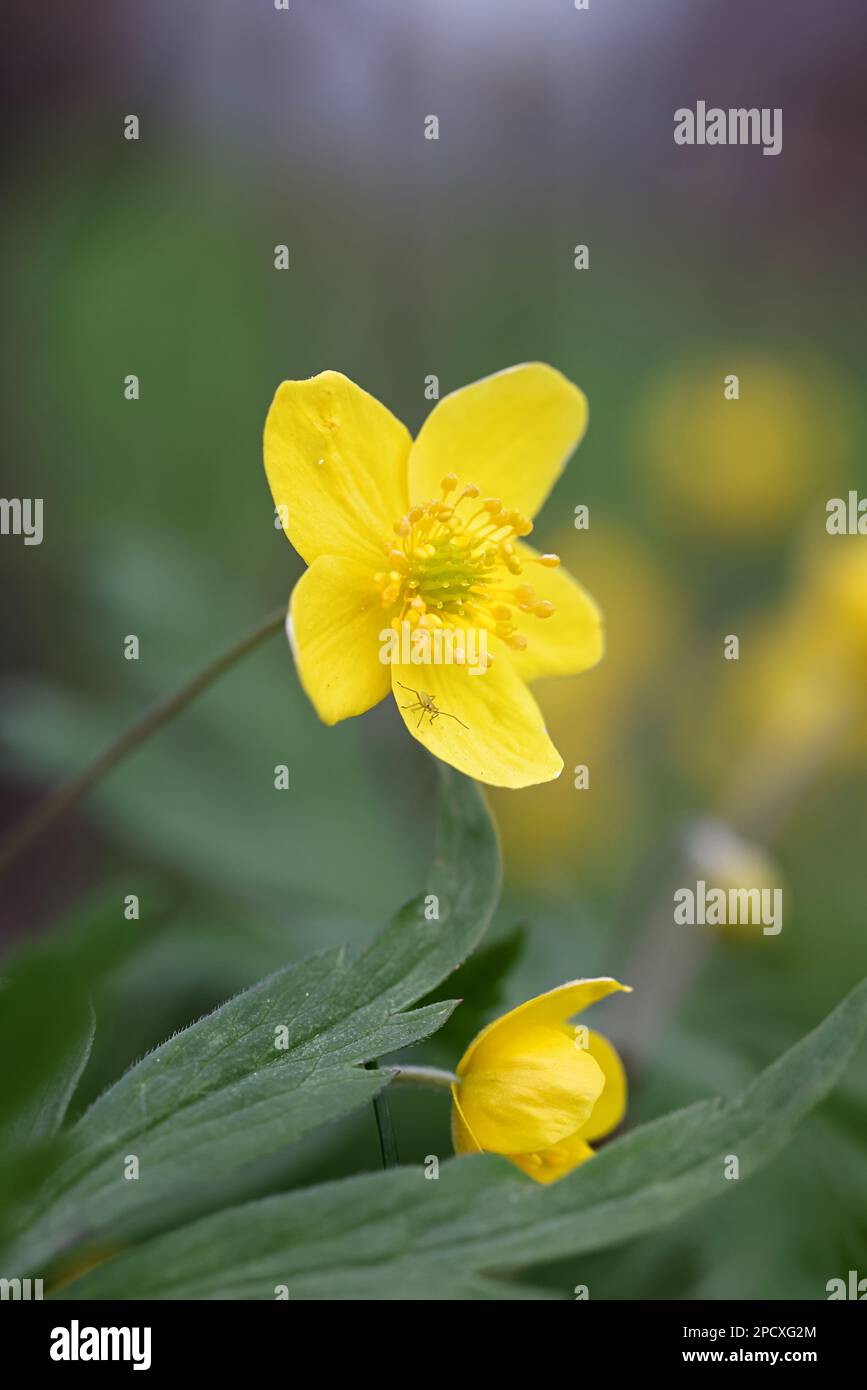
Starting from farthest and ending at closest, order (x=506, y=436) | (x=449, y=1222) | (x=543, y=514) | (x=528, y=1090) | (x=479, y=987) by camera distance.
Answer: (x=543, y=514), (x=506, y=436), (x=479, y=987), (x=528, y=1090), (x=449, y=1222)

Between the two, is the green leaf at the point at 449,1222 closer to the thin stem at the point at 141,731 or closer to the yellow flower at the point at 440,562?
the yellow flower at the point at 440,562

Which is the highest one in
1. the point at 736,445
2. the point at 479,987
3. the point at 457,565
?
the point at 736,445

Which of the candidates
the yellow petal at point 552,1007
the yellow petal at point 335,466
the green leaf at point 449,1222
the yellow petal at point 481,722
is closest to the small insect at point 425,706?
the yellow petal at point 481,722

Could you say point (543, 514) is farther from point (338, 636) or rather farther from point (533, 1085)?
point (533, 1085)

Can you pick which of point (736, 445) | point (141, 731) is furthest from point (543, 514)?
point (141, 731)

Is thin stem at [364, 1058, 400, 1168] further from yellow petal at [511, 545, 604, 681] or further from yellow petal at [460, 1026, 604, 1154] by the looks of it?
yellow petal at [511, 545, 604, 681]

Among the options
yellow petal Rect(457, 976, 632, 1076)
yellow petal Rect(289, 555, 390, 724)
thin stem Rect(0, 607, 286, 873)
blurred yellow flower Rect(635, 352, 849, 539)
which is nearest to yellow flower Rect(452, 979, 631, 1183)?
yellow petal Rect(457, 976, 632, 1076)
